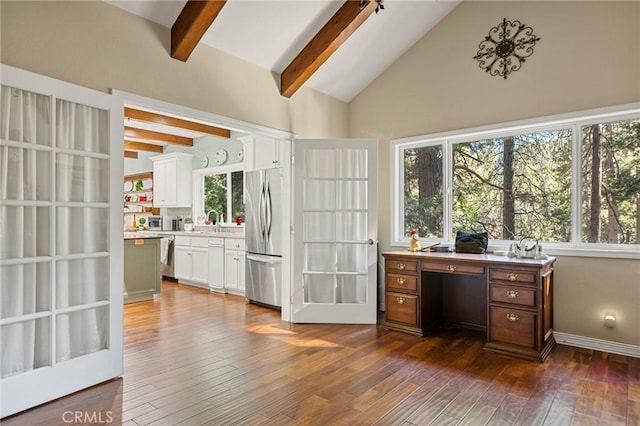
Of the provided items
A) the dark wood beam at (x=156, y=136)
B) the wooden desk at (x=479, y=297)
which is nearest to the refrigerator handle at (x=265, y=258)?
the wooden desk at (x=479, y=297)

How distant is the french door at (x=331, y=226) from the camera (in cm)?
420

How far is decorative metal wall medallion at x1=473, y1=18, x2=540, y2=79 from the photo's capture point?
3.69m

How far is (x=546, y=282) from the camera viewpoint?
3277mm

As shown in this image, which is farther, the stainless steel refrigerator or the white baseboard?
the stainless steel refrigerator

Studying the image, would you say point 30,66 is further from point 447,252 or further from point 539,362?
point 539,362

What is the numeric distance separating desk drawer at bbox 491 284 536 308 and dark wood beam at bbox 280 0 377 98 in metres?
2.69

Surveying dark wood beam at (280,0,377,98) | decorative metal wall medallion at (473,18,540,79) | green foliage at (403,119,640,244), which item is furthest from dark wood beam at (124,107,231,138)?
decorative metal wall medallion at (473,18,540,79)

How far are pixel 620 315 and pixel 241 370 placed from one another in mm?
3224

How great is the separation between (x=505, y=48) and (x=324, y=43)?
184 cm

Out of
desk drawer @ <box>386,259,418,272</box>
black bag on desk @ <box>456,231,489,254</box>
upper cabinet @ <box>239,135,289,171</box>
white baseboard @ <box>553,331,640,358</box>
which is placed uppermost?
upper cabinet @ <box>239,135,289,171</box>

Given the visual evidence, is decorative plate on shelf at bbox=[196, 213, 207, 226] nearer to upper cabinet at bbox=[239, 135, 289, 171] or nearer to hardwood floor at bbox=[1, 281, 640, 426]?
upper cabinet at bbox=[239, 135, 289, 171]

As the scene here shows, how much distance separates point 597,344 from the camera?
3.34 metres

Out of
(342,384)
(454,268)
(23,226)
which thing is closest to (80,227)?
(23,226)

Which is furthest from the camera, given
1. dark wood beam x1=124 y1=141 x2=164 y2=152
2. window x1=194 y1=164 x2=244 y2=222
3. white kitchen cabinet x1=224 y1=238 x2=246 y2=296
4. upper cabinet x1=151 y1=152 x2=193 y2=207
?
dark wood beam x1=124 y1=141 x2=164 y2=152
